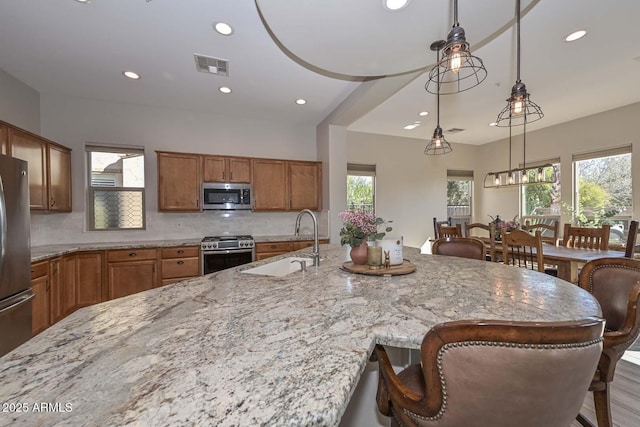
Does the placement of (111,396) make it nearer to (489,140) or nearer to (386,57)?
(386,57)

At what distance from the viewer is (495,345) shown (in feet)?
2.14

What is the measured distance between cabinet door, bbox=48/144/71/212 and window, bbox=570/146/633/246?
757 centimetres

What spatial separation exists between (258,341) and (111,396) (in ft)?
1.18

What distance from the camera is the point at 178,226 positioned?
13.9 ft

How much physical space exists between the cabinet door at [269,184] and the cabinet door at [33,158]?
7.95ft

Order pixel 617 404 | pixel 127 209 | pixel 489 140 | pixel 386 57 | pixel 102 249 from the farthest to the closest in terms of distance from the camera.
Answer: pixel 489 140, pixel 127 209, pixel 102 249, pixel 386 57, pixel 617 404

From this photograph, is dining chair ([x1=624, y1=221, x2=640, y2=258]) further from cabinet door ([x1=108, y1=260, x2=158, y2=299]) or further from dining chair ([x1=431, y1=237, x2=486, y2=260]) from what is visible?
cabinet door ([x1=108, y1=260, x2=158, y2=299])

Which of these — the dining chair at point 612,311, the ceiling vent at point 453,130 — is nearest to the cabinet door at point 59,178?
the dining chair at point 612,311

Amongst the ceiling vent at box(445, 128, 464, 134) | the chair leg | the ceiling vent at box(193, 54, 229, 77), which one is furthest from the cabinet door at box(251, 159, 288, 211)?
the chair leg

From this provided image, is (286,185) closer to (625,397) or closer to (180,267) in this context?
(180,267)

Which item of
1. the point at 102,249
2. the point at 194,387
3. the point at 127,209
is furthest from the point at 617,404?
the point at 127,209

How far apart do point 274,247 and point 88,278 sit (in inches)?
Answer: 91.6

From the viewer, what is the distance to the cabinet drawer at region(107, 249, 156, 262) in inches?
136

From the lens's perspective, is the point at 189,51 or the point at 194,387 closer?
the point at 194,387
